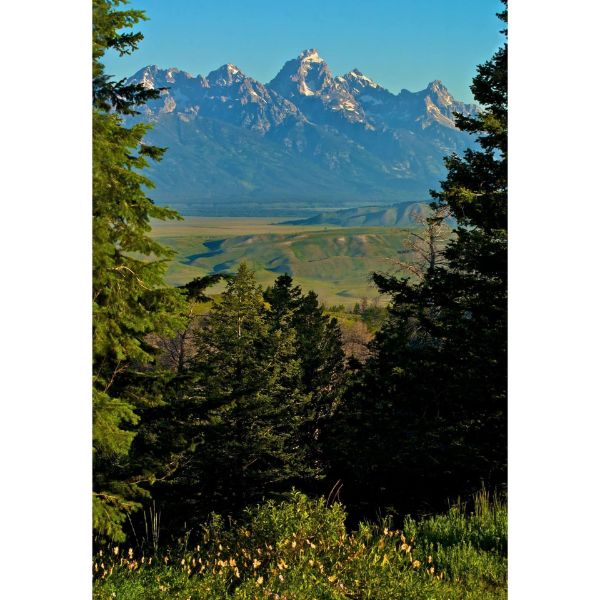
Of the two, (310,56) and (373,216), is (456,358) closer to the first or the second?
(373,216)

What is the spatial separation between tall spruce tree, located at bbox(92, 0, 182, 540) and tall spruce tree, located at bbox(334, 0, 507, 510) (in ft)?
9.13

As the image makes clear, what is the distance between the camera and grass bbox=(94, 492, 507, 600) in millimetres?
3865

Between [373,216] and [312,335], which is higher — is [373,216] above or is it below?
above

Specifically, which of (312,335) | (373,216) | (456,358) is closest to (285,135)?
(373,216)

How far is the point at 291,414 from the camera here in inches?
797

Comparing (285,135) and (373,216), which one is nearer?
(285,135)

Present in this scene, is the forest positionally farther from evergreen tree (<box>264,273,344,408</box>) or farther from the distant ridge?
the distant ridge

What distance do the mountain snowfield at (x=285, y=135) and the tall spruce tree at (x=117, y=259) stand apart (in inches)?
18.7

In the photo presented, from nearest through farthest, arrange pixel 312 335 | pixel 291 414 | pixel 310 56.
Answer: pixel 310 56
pixel 291 414
pixel 312 335

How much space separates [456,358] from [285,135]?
16.6ft
